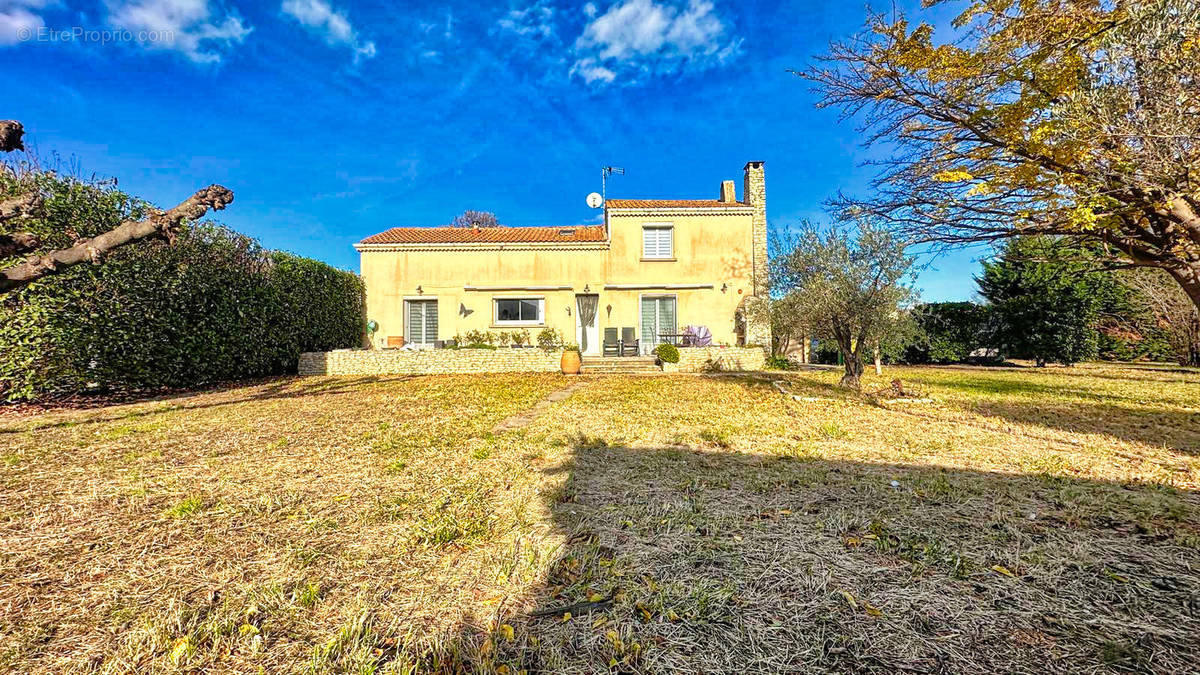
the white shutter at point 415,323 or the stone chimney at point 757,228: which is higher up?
the stone chimney at point 757,228

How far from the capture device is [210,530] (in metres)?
2.77

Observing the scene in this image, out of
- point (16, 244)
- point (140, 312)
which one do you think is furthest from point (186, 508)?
point (140, 312)

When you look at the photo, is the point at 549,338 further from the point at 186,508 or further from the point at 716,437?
the point at 186,508

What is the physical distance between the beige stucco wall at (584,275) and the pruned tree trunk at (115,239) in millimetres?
10499

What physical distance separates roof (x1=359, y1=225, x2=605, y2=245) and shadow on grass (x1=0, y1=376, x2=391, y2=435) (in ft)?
21.6

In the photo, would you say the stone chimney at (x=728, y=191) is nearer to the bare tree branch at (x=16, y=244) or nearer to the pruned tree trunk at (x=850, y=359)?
the pruned tree trunk at (x=850, y=359)

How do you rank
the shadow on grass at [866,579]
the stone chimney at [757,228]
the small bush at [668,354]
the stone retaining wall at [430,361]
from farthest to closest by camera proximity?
1. the stone chimney at [757,228]
2. the small bush at [668,354]
3. the stone retaining wall at [430,361]
4. the shadow on grass at [866,579]

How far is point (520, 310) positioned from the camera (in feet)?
56.5

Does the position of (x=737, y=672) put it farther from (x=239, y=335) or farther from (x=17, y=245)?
(x=239, y=335)

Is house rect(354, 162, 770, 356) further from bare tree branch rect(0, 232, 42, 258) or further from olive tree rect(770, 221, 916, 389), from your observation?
bare tree branch rect(0, 232, 42, 258)

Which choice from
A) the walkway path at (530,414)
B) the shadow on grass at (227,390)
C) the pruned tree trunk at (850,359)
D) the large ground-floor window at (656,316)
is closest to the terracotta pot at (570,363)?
the walkway path at (530,414)

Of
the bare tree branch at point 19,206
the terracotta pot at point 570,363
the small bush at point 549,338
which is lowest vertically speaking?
the terracotta pot at point 570,363

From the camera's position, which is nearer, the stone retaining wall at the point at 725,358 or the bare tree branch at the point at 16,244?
the bare tree branch at the point at 16,244

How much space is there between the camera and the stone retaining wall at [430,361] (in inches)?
539
